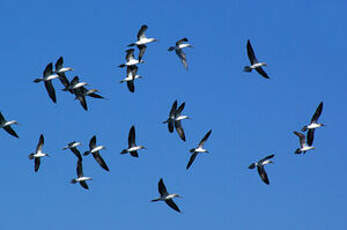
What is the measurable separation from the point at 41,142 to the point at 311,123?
809 inches

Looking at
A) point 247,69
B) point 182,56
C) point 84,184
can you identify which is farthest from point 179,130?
point 84,184

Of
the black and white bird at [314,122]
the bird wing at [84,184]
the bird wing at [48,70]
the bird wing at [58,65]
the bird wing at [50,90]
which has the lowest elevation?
the bird wing at [84,184]

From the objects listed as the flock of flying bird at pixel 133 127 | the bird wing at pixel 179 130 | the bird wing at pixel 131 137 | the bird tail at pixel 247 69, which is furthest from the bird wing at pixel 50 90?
the bird tail at pixel 247 69

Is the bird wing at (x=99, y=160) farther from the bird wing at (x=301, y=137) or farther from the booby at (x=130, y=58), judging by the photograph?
the bird wing at (x=301, y=137)

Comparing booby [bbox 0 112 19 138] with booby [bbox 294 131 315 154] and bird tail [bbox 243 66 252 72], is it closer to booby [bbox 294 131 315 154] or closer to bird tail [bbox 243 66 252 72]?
bird tail [bbox 243 66 252 72]

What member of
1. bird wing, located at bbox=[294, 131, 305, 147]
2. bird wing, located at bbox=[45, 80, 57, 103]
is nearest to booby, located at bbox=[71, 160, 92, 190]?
bird wing, located at bbox=[45, 80, 57, 103]

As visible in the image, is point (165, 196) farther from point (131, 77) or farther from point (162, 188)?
point (131, 77)

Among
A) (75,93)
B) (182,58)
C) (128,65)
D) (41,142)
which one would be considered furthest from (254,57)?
(41,142)

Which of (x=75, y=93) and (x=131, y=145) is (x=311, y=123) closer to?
(x=131, y=145)

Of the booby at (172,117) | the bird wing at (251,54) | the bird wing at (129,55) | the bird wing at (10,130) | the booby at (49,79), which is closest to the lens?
the booby at (49,79)

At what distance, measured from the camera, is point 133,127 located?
62.7 metres

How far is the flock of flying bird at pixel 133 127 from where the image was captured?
190 ft

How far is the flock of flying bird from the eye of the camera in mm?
58000

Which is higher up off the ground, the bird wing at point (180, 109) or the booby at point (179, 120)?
the bird wing at point (180, 109)
